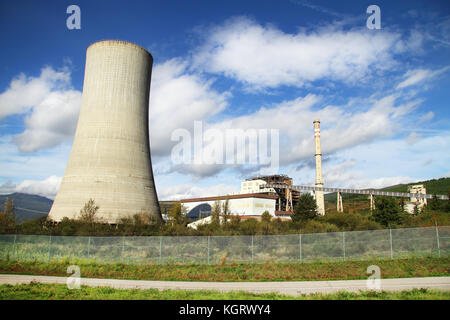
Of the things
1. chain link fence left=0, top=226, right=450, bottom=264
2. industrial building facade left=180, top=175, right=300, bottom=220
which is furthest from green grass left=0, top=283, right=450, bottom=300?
industrial building facade left=180, top=175, right=300, bottom=220

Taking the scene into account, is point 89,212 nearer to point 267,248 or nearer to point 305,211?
point 267,248

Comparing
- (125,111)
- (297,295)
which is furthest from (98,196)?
(297,295)

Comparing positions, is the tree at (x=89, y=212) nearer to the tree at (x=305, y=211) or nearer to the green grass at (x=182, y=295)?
the green grass at (x=182, y=295)

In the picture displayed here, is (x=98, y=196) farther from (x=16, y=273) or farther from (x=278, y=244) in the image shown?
(x=278, y=244)

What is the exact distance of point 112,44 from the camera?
71.7 feet

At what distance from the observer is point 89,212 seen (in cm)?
2034

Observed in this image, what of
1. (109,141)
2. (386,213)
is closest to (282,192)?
(386,213)

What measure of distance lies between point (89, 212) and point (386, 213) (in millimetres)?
24957

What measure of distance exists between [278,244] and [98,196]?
1325cm

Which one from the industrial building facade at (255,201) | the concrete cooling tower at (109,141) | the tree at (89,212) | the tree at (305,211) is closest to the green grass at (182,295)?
the tree at (89,212)

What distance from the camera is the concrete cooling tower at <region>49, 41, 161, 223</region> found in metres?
21.0

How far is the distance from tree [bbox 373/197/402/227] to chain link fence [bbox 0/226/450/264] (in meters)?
15.8

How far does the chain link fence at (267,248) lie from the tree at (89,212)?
6.07 metres

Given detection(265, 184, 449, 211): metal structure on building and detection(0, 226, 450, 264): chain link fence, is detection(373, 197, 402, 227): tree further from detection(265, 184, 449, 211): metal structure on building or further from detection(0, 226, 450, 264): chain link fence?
detection(265, 184, 449, 211): metal structure on building
